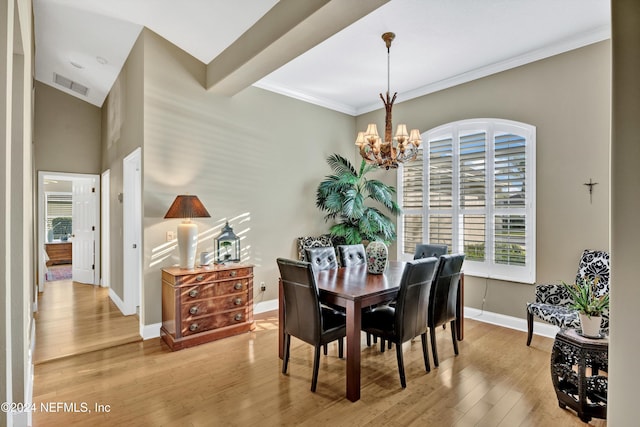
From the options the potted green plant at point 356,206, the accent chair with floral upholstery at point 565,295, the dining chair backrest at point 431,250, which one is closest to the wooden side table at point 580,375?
the accent chair with floral upholstery at point 565,295

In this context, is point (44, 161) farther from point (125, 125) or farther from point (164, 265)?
point (164, 265)

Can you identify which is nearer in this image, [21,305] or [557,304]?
[21,305]

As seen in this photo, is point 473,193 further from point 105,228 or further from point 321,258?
point 105,228

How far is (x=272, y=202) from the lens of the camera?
480 centimetres

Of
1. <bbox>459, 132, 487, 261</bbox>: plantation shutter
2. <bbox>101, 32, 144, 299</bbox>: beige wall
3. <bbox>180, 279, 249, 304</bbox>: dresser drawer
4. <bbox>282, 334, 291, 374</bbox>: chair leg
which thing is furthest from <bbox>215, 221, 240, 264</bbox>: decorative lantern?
<bbox>459, 132, 487, 261</bbox>: plantation shutter

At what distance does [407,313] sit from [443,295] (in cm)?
63

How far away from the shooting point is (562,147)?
3.65m

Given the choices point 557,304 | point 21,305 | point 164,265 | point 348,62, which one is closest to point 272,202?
point 164,265

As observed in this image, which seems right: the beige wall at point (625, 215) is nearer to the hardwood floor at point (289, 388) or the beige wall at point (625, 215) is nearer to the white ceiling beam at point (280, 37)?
the hardwood floor at point (289, 388)

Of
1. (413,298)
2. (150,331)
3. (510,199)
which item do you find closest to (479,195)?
(510,199)

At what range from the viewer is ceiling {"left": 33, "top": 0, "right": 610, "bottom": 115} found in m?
2.97

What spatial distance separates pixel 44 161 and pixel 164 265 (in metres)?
3.78

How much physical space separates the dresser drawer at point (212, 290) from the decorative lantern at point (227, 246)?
45 cm

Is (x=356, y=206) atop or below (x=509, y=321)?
atop
